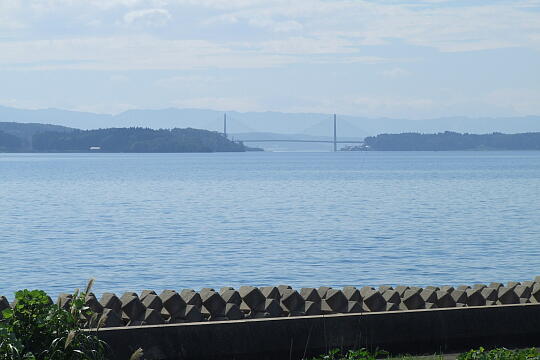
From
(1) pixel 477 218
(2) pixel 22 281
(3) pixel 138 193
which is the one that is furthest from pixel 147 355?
(3) pixel 138 193

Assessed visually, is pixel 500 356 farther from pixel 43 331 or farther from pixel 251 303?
pixel 43 331

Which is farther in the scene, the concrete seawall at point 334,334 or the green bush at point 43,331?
the concrete seawall at point 334,334

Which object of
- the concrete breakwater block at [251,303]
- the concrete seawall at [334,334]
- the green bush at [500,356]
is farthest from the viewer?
the concrete breakwater block at [251,303]

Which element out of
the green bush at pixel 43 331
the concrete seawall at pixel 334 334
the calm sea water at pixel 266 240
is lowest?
the calm sea water at pixel 266 240

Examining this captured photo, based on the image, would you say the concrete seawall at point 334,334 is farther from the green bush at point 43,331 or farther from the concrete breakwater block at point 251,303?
the green bush at point 43,331

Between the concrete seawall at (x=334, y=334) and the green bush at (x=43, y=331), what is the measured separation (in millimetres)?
1485

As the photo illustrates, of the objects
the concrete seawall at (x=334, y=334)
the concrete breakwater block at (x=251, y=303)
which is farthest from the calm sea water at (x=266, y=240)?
the concrete seawall at (x=334, y=334)

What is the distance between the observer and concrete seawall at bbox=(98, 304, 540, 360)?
8.80m

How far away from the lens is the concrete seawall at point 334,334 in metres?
8.80

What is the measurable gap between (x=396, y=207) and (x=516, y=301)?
5472cm

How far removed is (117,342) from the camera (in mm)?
8625

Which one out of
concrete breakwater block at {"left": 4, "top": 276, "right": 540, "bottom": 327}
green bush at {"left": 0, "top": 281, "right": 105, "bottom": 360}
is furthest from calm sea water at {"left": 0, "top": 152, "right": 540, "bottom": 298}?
green bush at {"left": 0, "top": 281, "right": 105, "bottom": 360}

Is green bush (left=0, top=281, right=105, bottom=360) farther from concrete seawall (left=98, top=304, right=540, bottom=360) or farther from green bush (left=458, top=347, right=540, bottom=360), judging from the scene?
green bush (left=458, top=347, right=540, bottom=360)

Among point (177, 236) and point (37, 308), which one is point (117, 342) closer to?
point (37, 308)
